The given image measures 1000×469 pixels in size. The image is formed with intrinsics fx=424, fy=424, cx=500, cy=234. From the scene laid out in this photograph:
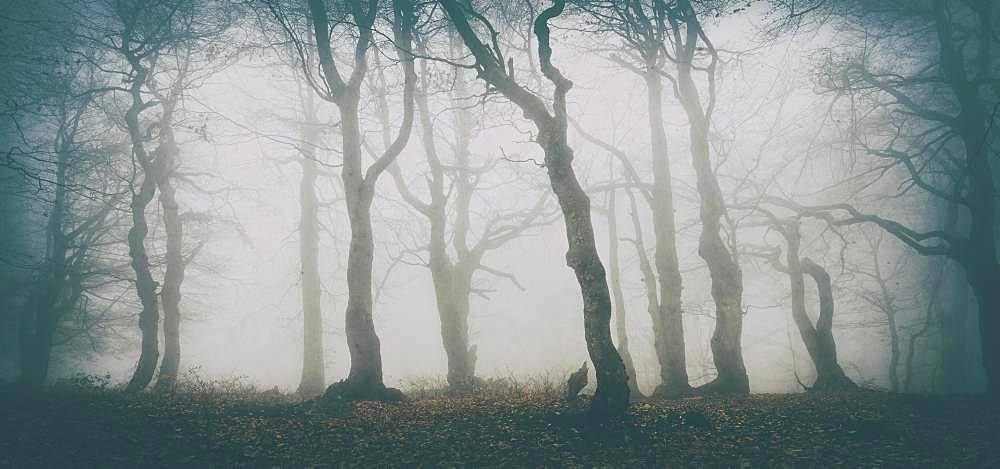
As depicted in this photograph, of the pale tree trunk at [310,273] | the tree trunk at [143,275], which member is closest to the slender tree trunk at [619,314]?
the pale tree trunk at [310,273]

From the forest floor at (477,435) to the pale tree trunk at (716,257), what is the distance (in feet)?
9.38

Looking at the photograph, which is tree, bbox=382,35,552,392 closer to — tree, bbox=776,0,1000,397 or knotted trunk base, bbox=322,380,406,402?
knotted trunk base, bbox=322,380,406,402

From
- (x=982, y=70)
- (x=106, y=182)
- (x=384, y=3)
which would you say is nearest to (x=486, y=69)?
(x=384, y=3)

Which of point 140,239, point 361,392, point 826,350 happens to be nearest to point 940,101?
point 826,350

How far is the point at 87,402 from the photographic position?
6340 millimetres

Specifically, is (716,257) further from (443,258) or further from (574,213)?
(443,258)

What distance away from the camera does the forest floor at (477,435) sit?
475 centimetres

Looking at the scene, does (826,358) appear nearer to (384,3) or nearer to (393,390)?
(393,390)

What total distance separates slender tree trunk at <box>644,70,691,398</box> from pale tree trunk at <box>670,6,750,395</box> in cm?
82

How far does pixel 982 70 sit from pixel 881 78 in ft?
5.96

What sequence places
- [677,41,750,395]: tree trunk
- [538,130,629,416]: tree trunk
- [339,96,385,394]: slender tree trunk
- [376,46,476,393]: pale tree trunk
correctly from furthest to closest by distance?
[376,46,476,393]: pale tree trunk → [677,41,750,395]: tree trunk → [339,96,385,394]: slender tree trunk → [538,130,629,416]: tree trunk

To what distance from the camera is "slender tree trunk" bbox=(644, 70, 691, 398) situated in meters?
10.7

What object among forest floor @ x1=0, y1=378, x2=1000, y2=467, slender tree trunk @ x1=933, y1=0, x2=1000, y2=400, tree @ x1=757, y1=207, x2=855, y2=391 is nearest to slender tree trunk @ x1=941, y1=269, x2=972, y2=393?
tree @ x1=757, y1=207, x2=855, y2=391

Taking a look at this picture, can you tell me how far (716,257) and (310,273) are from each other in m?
13.2
